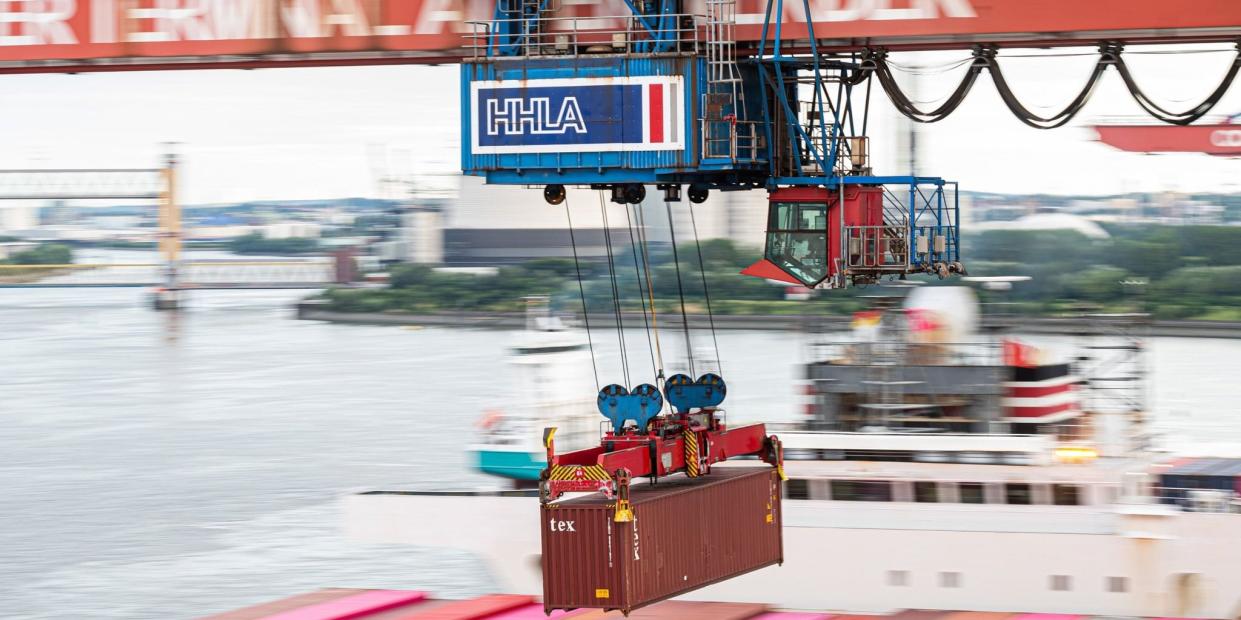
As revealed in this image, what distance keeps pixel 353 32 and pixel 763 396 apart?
3624cm

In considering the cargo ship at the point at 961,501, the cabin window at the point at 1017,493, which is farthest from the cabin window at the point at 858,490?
the cabin window at the point at 1017,493

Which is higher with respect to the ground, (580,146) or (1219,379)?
(580,146)

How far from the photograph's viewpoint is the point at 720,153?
1470cm

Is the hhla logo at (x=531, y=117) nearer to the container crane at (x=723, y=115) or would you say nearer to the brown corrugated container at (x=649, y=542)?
the container crane at (x=723, y=115)

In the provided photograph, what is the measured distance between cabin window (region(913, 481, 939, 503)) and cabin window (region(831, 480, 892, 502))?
0.56 metres

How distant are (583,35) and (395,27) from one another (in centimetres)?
208

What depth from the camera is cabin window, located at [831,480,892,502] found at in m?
26.6

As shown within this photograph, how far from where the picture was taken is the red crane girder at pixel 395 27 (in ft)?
48.1

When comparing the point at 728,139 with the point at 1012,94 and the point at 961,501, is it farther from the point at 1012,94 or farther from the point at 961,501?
the point at 961,501

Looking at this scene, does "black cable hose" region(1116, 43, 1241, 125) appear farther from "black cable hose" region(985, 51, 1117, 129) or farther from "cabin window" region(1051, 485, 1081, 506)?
"cabin window" region(1051, 485, 1081, 506)

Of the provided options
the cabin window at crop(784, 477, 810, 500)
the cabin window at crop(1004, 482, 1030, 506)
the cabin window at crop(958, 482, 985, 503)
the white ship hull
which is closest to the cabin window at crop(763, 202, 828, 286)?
the white ship hull

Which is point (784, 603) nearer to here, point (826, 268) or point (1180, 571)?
point (1180, 571)

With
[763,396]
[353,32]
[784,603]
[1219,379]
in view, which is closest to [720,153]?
[353,32]

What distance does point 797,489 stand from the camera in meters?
26.8
